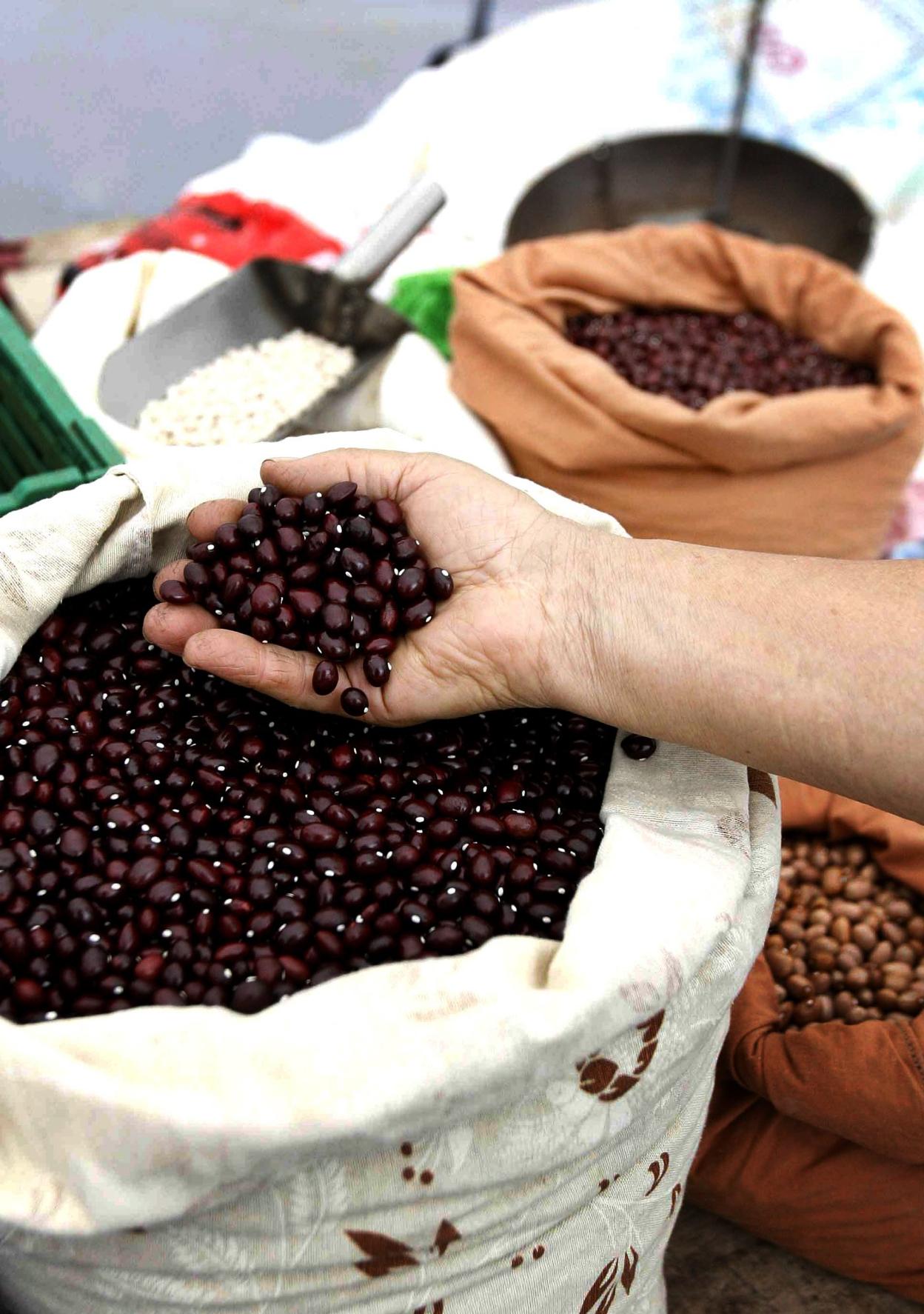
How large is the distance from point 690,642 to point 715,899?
0.92ft

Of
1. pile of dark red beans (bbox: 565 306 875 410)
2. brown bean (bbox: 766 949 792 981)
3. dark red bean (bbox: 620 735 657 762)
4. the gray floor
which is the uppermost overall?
the gray floor

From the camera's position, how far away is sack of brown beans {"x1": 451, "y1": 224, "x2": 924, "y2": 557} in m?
1.90

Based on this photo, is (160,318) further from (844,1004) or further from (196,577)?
(844,1004)

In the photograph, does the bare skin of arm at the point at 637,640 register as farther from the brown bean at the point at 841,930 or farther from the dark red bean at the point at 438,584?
the brown bean at the point at 841,930

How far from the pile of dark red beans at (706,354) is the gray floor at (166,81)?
2169 mm

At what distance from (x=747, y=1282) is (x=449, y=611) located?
3.28 ft

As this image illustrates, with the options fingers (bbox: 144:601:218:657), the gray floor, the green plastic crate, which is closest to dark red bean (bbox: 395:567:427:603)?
fingers (bbox: 144:601:218:657)

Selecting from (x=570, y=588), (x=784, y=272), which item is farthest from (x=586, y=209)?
(x=570, y=588)

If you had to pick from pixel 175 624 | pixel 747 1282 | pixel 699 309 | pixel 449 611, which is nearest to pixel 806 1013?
pixel 747 1282

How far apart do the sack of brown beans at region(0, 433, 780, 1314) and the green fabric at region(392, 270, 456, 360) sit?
1.09 metres

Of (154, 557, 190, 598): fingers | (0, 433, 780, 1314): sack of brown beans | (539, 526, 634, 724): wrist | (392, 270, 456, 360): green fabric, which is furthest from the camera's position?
(392, 270, 456, 360): green fabric

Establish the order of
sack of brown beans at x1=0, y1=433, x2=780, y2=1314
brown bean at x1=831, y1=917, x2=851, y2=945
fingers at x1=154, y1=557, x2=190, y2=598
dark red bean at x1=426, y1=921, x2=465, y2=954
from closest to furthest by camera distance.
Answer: sack of brown beans at x1=0, y1=433, x2=780, y2=1314 < dark red bean at x1=426, y1=921, x2=465, y2=954 < fingers at x1=154, y1=557, x2=190, y2=598 < brown bean at x1=831, y1=917, x2=851, y2=945

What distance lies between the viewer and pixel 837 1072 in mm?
1262

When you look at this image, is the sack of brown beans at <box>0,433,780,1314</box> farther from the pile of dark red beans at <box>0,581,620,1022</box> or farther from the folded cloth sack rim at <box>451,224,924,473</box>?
the folded cloth sack rim at <box>451,224,924,473</box>
